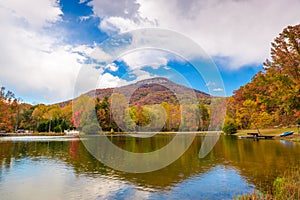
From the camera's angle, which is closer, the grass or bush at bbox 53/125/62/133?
the grass

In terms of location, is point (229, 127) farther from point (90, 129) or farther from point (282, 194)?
point (282, 194)

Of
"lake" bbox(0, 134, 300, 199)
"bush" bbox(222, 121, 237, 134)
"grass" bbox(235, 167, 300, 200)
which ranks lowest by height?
"lake" bbox(0, 134, 300, 199)

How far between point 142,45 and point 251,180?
17.7 meters

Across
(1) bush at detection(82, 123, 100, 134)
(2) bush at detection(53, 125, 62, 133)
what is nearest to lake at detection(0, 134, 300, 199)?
(1) bush at detection(82, 123, 100, 134)

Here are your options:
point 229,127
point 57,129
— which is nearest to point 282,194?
point 229,127

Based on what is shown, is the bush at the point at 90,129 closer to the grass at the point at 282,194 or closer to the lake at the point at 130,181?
the lake at the point at 130,181

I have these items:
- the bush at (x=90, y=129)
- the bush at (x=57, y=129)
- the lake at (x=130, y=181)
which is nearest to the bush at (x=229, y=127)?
the bush at (x=90, y=129)

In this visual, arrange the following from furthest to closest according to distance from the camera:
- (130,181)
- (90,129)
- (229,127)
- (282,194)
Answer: (90,129), (229,127), (130,181), (282,194)

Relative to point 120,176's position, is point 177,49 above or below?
above

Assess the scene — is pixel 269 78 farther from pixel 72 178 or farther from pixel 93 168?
pixel 72 178

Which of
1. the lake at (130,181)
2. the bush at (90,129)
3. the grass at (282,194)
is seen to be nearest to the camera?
the grass at (282,194)

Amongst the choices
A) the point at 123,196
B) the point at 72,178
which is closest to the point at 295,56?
the point at 123,196

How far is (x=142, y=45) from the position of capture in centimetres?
2469

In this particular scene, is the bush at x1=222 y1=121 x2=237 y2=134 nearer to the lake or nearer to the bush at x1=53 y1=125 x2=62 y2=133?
the bush at x1=53 y1=125 x2=62 y2=133
